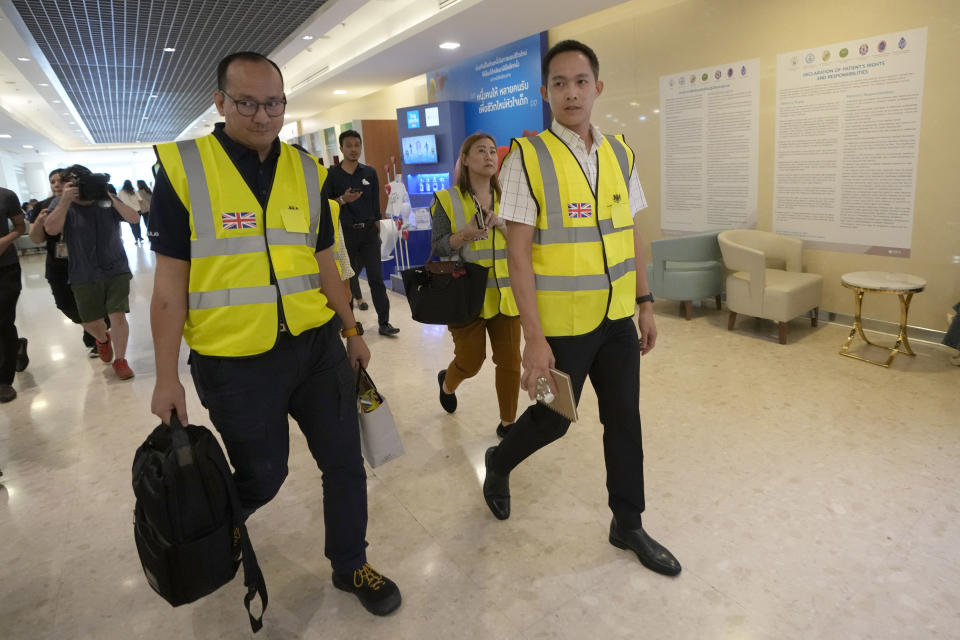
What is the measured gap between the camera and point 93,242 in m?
4.16

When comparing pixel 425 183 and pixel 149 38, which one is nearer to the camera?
pixel 149 38

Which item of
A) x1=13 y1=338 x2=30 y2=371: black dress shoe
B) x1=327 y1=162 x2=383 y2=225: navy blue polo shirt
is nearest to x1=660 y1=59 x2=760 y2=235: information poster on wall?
x1=327 y1=162 x2=383 y2=225: navy blue polo shirt

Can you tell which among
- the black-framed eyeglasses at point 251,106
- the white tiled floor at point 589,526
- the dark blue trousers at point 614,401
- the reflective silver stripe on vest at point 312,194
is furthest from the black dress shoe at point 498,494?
the black-framed eyeglasses at point 251,106

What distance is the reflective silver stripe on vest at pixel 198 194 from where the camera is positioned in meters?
1.49

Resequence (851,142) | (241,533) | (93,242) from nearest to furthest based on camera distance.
Result: (241,533) → (93,242) → (851,142)

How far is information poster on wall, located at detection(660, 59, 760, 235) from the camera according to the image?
5258 mm

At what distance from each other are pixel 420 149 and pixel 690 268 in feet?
18.9

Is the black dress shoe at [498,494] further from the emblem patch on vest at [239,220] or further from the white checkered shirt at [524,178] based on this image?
the emblem patch on vest at [239,220]

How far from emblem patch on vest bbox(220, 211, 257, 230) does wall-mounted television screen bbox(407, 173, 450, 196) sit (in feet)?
27.0

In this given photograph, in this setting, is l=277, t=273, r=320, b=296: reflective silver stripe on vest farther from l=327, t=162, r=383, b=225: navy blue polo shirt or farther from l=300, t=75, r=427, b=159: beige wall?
l=300, t=75, r=427, b=159: beige wall

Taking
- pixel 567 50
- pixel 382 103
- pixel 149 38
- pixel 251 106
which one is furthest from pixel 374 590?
pixel 382 103

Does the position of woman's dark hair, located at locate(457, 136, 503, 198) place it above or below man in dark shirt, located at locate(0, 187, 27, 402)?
above

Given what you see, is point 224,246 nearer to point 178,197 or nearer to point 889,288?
point 178,197

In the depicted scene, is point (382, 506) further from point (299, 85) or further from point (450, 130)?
point (299, 85)
